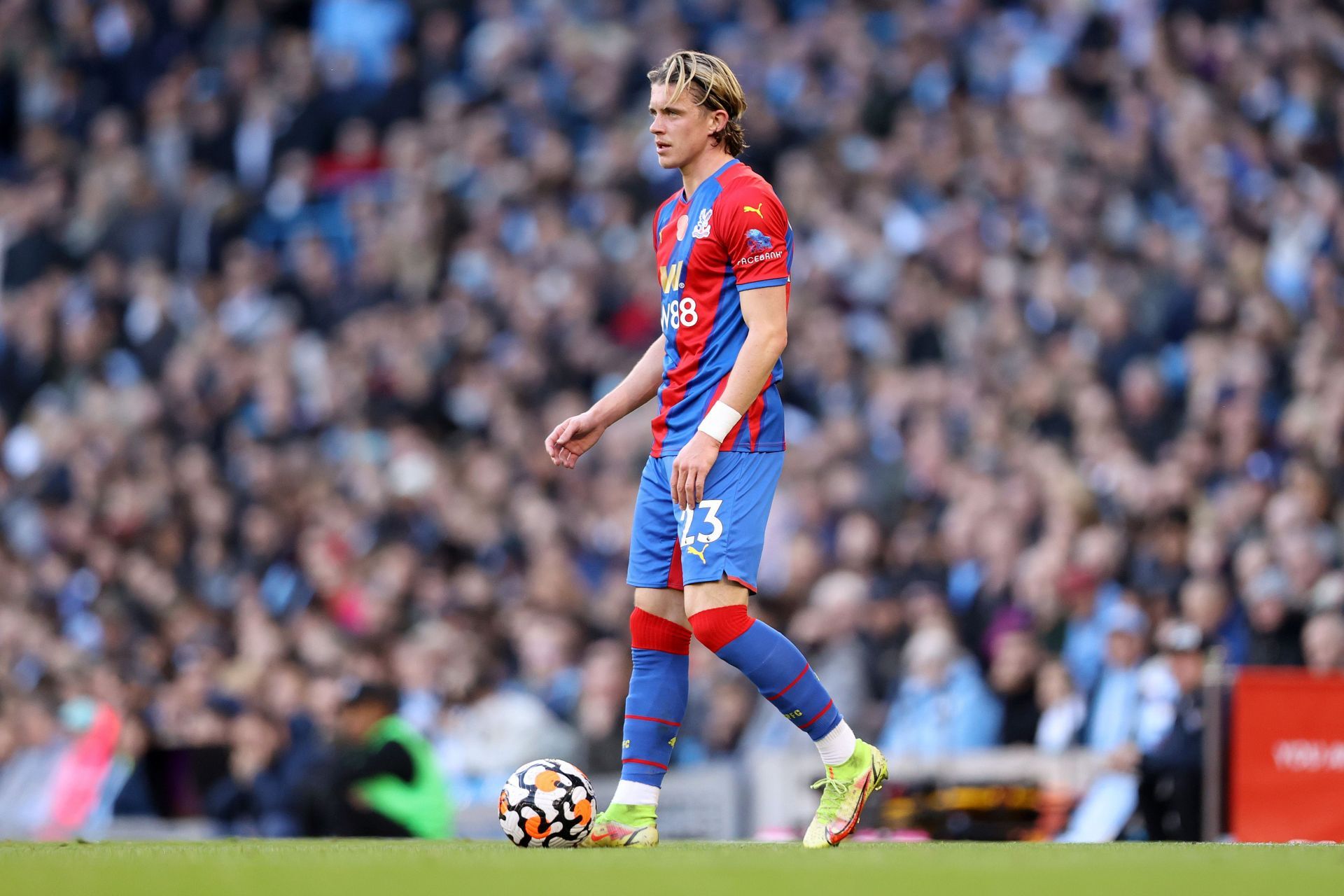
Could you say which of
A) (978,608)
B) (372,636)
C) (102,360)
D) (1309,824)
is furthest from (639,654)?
(102,360)

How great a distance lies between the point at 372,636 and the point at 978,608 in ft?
11.6

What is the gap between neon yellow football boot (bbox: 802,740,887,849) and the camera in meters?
5.30

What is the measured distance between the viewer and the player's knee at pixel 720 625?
515cm

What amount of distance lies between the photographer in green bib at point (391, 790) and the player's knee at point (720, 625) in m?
3.77

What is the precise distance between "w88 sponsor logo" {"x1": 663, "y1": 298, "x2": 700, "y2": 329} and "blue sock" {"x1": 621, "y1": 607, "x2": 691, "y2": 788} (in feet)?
2.67

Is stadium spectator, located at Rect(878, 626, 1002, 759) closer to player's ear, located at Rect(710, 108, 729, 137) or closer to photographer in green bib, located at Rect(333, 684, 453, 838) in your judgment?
photographer in green bib, located at Rect(333, 684, 453, 838)

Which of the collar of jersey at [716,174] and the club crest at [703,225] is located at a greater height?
the collar of jersey at [716,174]

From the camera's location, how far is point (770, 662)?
5.21 m

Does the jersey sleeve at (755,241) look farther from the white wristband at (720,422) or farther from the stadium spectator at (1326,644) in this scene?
the stadium spectator at (1326,644)

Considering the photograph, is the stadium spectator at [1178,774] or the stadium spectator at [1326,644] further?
the stadium spectator at [1326,644]

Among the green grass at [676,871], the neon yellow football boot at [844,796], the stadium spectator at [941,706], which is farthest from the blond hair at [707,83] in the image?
the stadium spectator at [941,706]

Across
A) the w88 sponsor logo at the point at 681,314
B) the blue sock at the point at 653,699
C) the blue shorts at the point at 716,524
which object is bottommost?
the blue sock at the point at 653,699

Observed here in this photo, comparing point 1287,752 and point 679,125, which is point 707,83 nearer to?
point 679,125

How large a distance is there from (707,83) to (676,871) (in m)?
2.22
